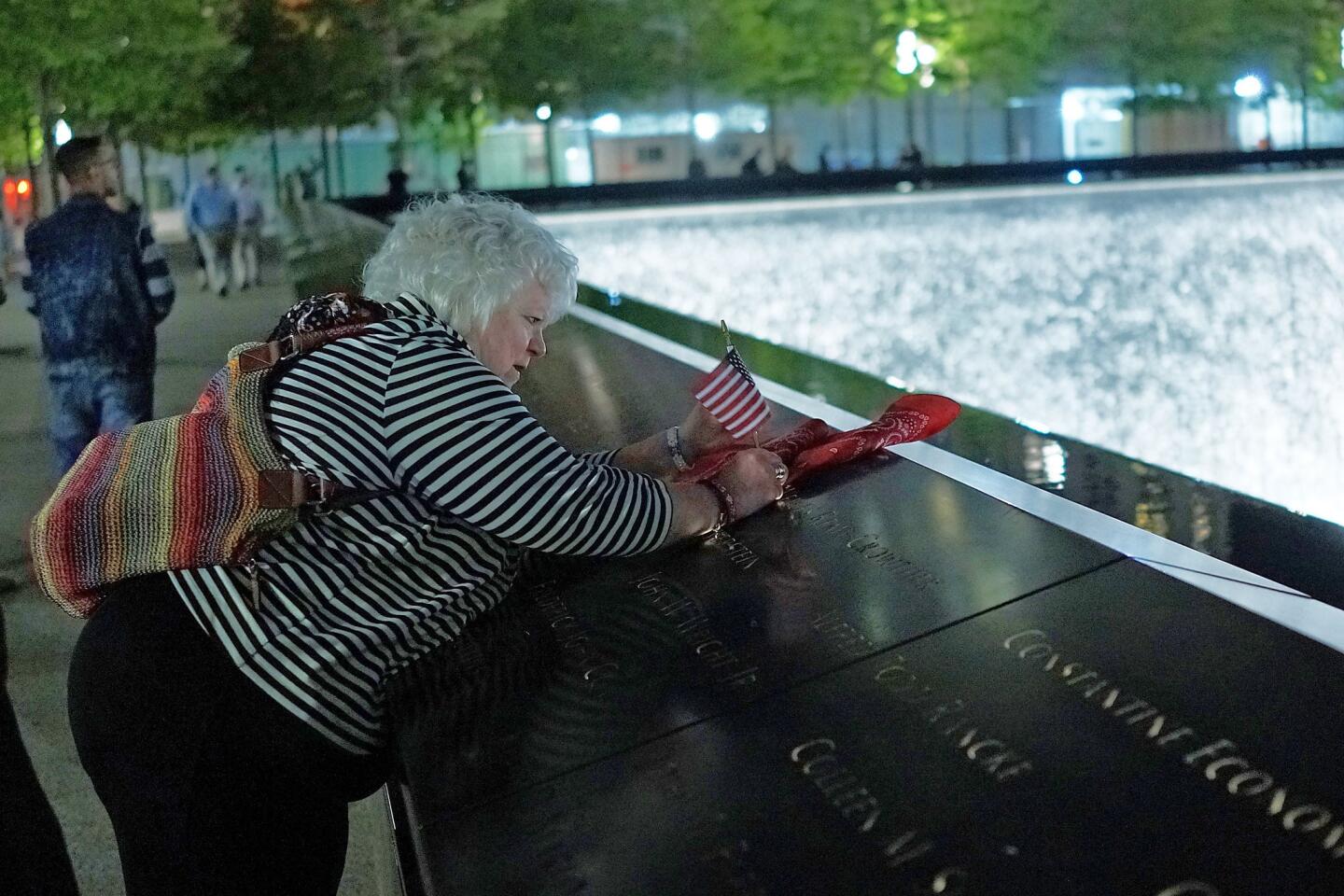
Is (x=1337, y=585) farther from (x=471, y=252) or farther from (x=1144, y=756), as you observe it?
(x=471, y=252)

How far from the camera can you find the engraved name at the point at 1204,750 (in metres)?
1.26

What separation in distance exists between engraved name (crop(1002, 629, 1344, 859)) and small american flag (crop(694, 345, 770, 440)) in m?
0.93

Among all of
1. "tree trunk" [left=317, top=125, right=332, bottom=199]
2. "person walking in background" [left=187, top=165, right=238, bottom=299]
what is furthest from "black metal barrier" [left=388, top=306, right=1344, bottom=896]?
"tree trunk" [left=317, top=125, right=332, bottom=199]

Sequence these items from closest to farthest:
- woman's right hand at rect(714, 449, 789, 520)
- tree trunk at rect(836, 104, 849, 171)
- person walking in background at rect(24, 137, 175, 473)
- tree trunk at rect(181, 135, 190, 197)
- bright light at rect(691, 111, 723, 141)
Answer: woman's right hand at rect(714, 449, 789, 520) → person walking in background at rect(24, 137, 175, 473) → tree trunk at rect(181, 135, 190, 197) → bright light at rect(691, 111, 723, 141) → tree trunk at rect(836, 104, 849, 171)

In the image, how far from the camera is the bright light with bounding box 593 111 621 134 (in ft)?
118

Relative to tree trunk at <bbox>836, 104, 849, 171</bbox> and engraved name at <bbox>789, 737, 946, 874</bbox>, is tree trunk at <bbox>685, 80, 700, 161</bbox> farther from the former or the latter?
engraved name at <bbox>789, 737, 946, 874</bbox>

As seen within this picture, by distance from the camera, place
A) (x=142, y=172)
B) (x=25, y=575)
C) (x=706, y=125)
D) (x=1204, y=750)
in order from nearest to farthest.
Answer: (x=1204, y=750) → (x=25, y=575) → (x=142, y=172) → (x=706, y=125)

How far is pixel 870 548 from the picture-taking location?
229 cm

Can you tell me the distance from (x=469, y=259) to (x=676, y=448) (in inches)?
35.8

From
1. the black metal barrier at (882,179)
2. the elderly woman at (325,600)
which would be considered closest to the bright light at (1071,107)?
the black metal barrier at (882,179)

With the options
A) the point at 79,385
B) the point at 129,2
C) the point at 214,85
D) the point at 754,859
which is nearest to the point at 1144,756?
the point at 754,859

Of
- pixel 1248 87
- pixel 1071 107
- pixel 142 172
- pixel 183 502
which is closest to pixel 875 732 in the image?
pixel 183 502

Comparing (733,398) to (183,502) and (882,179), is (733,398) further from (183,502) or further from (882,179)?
(882,179)

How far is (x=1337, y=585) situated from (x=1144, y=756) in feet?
2.60
